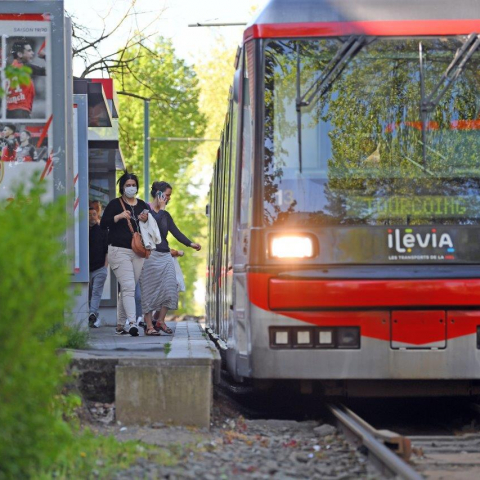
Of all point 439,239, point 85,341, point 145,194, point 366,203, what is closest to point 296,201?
point 366,203

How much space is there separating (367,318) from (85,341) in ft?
9.29

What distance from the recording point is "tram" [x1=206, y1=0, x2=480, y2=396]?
8328mm

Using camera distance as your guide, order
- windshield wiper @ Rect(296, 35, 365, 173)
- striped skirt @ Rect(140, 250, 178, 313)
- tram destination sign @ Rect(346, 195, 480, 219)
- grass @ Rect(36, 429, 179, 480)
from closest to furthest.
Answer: grass @ Rect(36, 429, 179, 480) → tram destination sign @ Rect(346, 195, 480, 219) → windshield wiper @ Rect(296, 35, 365, 173) → striped skirt @ Rect(140, 250, 178, 313)

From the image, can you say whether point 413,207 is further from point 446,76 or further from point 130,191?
point 130,191

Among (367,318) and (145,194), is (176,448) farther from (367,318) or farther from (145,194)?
(145,194)

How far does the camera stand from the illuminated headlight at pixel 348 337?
8328 millimetres

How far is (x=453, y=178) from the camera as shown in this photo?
8672mm

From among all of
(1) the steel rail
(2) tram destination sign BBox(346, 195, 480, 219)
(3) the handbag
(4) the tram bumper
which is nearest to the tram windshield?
(2) tram destination sign BBox(346, 195, 480, 219)

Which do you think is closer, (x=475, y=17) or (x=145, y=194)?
(x=475, y=17)

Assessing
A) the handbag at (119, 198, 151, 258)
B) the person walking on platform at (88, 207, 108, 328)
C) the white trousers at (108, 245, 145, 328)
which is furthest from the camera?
the person walking on platform at (88, 207, 108, 328)

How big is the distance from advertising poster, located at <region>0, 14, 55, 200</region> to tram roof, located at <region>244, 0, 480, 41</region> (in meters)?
2.53

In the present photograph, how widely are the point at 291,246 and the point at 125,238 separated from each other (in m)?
4.89

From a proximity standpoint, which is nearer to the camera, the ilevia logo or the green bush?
the green bush

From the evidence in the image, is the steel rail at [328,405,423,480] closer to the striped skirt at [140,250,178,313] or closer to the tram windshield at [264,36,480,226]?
the tram windshield at [264,36,480,226]
